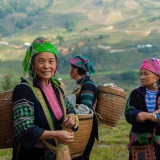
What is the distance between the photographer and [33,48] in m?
2.53

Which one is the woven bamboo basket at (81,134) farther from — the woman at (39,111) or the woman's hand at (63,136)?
the woman's hand at (63,136)

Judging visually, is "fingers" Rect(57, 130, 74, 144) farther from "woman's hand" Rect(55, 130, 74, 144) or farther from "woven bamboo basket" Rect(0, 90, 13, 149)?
"woven bamboo basket" Rect(0, 90, 13, 149)

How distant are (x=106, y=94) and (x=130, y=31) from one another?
9579cm

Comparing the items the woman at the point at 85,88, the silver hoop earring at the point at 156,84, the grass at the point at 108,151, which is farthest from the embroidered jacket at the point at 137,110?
the grass at the point at 108,151

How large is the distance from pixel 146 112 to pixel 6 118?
1438mm

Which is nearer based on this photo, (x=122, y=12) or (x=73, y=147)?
(x=73, y=147)

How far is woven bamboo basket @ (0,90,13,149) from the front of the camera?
2502 mm

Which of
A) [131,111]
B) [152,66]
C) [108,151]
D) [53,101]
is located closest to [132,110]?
[131,111]

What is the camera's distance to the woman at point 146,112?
11.0 feet

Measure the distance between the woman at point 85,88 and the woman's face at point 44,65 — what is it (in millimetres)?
1184

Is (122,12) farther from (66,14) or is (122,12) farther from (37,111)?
(37,111)

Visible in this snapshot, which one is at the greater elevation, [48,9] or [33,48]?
[48,9]

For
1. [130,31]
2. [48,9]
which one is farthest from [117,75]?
[48,9]

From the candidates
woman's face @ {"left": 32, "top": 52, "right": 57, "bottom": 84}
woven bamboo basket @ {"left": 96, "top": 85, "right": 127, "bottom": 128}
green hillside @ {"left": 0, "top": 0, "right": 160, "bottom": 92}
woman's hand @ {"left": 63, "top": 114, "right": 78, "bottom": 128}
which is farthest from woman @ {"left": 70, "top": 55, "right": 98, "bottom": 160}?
green hillside @ {"left": 0, "top": 0, "right": 160, "bottom": 92}
